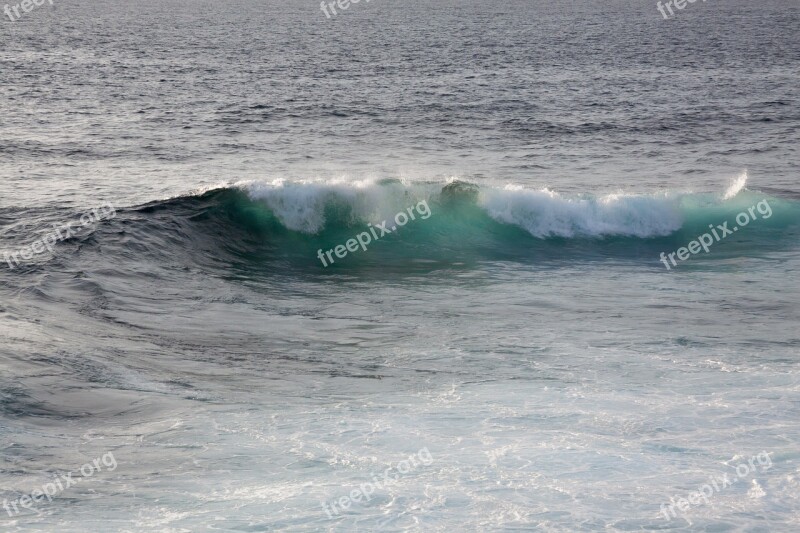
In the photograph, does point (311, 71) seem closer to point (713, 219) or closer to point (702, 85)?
point (702, 85)

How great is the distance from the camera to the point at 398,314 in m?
17.5

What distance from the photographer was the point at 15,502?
9.95m
